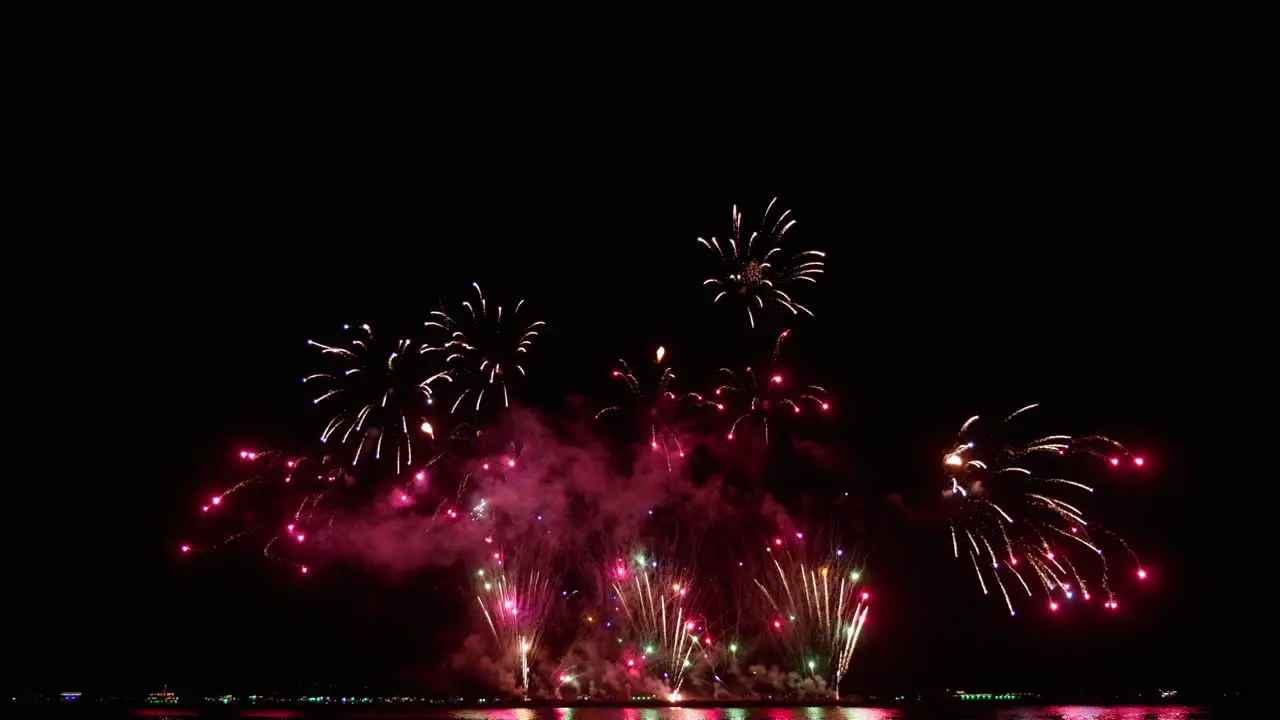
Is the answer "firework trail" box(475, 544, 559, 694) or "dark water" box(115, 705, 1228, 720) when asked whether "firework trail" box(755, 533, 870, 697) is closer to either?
"dark water" box(115, 705, 1228, 720)

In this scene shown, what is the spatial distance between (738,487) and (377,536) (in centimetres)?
1277

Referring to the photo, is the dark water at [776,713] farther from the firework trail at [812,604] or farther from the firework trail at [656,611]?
the firework trail at [812,604]

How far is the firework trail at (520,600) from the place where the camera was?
26.8 metres

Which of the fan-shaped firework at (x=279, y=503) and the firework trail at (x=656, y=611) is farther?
the fan-shaped firework at (x=279, y=503)

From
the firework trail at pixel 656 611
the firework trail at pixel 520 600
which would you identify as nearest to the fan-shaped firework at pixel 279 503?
the firework trail at pixel 520 600

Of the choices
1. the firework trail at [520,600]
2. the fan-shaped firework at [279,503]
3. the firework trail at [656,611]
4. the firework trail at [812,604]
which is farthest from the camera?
the fan-shaped firework at [279,503]

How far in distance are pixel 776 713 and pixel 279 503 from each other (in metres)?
19.9

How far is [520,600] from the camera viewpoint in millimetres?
26672

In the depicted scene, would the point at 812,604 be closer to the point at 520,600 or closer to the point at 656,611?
the point at 656,611

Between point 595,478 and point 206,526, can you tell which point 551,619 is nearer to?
point 595,478

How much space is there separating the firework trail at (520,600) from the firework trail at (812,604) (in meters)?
6.95

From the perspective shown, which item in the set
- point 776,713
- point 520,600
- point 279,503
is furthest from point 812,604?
point 279,503

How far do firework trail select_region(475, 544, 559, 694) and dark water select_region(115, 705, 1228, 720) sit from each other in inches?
77.5

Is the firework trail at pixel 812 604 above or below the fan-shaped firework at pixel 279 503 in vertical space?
below
